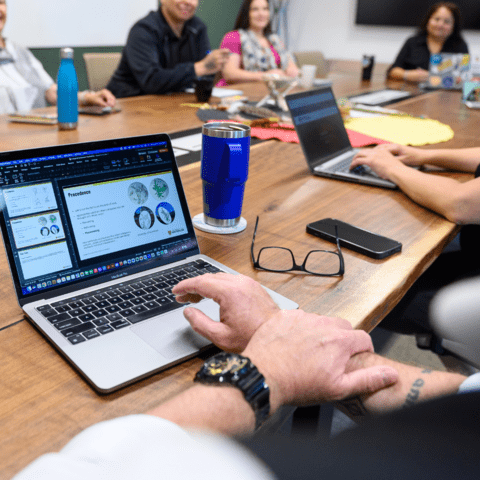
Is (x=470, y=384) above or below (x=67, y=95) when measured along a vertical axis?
below

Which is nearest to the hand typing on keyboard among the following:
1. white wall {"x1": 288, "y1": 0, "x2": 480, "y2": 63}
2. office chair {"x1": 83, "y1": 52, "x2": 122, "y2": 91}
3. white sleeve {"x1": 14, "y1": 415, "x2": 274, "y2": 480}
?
white sleeve {"x1": 14, "y1": 415, "x2": 274, "y2": 480}

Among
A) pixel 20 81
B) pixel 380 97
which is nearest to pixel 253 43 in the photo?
pixel 380 97

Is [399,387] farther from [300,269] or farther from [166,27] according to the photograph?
[166,27]

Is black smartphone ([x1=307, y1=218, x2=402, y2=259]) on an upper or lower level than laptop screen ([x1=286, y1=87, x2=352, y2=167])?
lower

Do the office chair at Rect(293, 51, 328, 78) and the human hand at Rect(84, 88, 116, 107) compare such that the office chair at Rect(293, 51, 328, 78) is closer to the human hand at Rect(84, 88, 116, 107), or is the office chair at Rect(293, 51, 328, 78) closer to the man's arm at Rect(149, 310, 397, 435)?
the human hand at Rect(84, 88, 116, 107)

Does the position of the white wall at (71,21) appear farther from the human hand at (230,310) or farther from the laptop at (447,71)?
the human hand at (230,310)

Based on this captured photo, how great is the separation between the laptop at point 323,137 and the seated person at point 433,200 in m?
0.04

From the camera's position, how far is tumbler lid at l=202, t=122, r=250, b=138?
842mm

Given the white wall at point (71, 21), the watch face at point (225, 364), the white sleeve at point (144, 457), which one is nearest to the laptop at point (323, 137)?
the watch face at point (225, 364)

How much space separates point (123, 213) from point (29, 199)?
130mm

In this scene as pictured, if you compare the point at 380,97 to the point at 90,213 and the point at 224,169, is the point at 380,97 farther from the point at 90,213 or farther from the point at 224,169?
the point at 90,213

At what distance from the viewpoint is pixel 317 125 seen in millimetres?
1273

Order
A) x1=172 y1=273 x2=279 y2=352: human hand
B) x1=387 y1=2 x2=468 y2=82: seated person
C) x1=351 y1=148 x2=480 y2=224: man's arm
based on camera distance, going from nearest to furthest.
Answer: x1=172 y1=273 x2=279 y2=352: human hand → x1=351 y1=148 x2=480 y2=224: man's arm → x1=387 y1=2 x2=468 y2=82: seated person

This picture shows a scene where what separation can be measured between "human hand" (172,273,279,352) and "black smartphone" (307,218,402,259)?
0.31m
